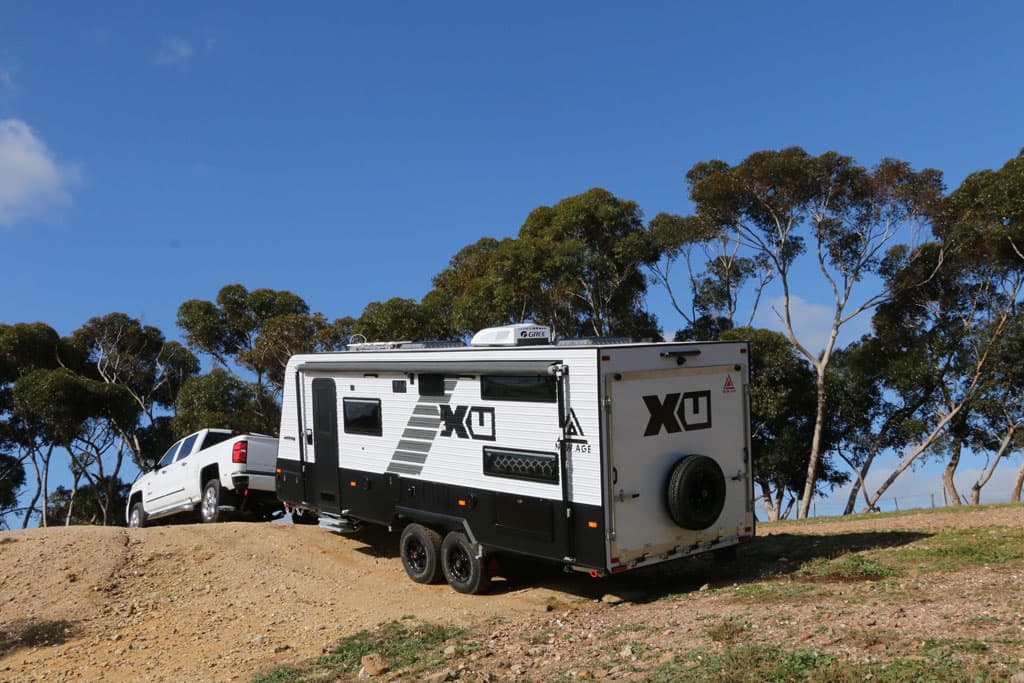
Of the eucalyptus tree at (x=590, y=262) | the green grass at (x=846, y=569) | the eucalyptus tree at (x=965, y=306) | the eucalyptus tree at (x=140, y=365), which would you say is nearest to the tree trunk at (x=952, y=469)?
the eucalyptus tree at (x=965, y=306)

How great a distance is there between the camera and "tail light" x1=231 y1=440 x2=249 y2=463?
14.9m

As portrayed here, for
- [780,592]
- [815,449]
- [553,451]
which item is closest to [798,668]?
[780,592]

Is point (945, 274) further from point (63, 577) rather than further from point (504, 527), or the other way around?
point (63, 577)

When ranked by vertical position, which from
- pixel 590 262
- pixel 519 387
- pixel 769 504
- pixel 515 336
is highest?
pixel 590 262

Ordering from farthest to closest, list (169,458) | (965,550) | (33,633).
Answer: (169,458) → (33,633) → (965,550)

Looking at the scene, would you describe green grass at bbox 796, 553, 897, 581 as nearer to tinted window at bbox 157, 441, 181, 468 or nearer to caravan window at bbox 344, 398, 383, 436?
caravan window at bbox 344, 398, 383, 436

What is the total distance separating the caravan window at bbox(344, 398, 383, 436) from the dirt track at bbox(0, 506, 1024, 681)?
6.04 ft

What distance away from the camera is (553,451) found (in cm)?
923

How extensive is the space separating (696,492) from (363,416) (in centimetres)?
477

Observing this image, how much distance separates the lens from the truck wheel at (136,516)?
697 inches

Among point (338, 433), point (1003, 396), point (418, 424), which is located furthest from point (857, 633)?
point (1003, 396)

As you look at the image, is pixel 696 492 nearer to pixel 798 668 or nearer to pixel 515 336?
pixel 515 336

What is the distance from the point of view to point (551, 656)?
24.3 ft

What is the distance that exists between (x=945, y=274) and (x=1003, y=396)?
3.80 meters
